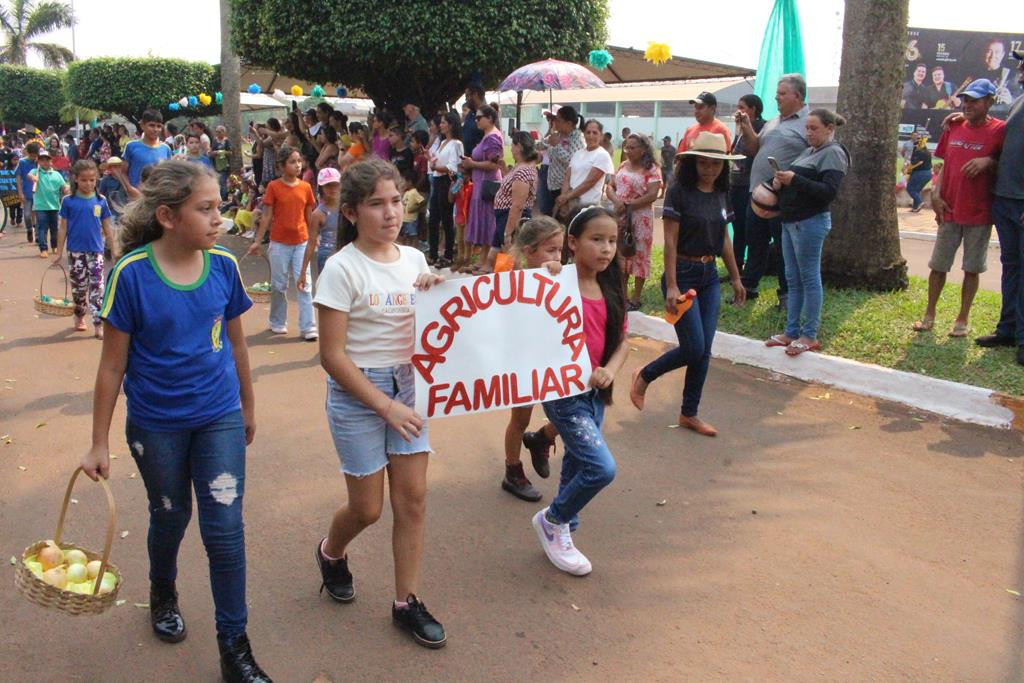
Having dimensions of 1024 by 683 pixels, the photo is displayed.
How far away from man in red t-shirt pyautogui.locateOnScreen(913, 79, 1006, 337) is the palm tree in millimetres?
63841

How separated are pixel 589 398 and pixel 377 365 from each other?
3.44ft

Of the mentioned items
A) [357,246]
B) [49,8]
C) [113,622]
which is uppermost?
[49,8]

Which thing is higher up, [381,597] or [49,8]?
[49,8]

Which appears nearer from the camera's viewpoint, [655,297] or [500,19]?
[655,297]

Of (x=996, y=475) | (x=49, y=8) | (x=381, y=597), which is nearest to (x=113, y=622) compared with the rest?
(x=381, y=597)

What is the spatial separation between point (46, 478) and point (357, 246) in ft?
9.32

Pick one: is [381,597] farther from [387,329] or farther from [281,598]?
[387,329]

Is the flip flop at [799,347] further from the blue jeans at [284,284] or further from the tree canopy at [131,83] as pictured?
the tree canopy at [131,83]

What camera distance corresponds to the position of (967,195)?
7195mm

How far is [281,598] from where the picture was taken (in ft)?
12.2

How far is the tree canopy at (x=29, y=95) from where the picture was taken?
53.0 metres

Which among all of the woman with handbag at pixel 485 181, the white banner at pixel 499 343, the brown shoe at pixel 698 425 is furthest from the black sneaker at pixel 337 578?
the woman with handbag at pixel 485 181

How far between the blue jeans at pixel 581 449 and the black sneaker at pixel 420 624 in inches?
31.1

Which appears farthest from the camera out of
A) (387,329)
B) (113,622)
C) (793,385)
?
(793,385)
